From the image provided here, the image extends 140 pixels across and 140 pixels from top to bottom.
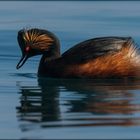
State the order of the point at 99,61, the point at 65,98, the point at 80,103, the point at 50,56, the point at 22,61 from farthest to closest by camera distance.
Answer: the point at 22,61 < the point at 50,56 < the point at 99,61 < the point at 65,98 < the point at 80,103

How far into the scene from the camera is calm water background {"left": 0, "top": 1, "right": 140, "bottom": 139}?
1024 centimetres

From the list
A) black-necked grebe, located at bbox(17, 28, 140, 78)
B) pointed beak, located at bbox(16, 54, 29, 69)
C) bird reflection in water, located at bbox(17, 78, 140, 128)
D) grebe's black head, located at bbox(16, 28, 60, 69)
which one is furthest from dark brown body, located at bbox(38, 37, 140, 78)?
pointed beak, located at bbox(16, 54, 29, 69)

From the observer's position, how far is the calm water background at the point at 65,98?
10.2 meters

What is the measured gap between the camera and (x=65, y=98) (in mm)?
12406

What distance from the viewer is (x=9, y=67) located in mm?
15984

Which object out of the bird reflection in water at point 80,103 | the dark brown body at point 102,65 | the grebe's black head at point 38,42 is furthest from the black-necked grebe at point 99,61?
the grebe's black head at point 38,42

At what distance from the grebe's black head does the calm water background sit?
422 millimetres

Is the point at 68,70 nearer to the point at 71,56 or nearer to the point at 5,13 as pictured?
the point at 71,56

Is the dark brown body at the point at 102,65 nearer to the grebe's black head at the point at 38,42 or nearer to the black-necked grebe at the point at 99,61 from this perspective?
the black-necked grebe at the point at 99,61

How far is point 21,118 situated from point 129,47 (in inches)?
165

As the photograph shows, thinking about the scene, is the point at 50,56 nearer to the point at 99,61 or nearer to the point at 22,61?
the point at 22,61

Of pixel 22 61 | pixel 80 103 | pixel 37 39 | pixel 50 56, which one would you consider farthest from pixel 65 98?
pixel 22 61

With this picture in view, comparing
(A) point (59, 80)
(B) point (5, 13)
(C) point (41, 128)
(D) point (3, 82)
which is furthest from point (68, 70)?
(B) point (5, 13)

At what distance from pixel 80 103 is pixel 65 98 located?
1.64 ft
